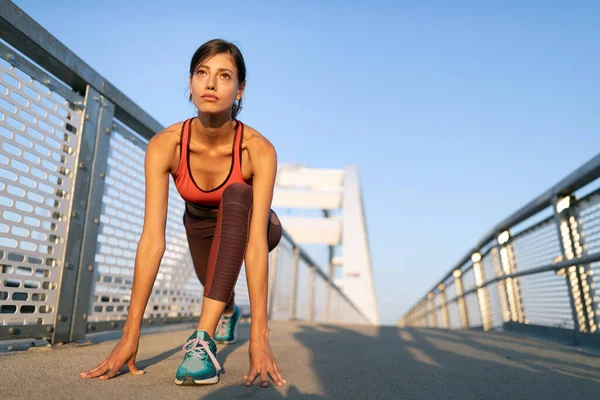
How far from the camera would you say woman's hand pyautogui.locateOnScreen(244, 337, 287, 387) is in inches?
51.3

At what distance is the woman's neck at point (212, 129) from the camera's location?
1.63 meters

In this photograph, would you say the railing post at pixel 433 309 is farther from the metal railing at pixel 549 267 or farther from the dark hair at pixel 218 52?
the dark hair at pixel 218 52

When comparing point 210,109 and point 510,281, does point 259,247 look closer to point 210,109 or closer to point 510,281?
point 210,109

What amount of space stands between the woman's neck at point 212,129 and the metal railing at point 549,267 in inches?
62.4

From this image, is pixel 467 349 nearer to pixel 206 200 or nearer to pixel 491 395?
pixel 491 395

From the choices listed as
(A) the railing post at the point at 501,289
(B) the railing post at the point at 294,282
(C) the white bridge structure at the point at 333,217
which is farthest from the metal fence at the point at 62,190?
(C) the white bridge structure at the point at 333,217

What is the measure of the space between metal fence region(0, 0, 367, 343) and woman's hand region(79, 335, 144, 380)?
1.85 feet

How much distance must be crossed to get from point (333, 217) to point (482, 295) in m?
15.3

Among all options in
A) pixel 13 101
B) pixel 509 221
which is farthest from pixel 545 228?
pixel 13 101

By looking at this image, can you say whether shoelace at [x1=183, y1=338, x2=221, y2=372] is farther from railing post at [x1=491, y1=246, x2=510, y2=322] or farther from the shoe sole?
railing post at [x1=491, y1=246, x2=510, y2=322]

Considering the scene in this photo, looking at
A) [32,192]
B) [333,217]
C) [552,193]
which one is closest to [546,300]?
[552,193]

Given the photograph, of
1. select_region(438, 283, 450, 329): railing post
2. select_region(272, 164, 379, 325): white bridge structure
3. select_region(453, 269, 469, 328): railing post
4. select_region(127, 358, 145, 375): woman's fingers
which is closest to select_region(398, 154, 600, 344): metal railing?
select_region(453, 269, 469, 328): railing post

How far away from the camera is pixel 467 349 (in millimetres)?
2500

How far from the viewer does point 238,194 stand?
5.20ft
